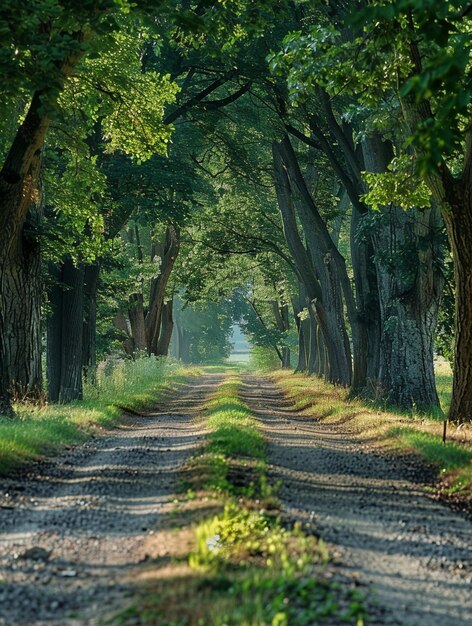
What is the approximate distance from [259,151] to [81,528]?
2563 centimetres

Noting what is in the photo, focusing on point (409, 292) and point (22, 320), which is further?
point (409, 292)

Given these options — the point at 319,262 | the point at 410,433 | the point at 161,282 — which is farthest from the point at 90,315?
the point at 161,282

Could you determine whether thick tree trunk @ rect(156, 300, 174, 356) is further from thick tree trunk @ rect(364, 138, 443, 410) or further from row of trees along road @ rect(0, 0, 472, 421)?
thick tree trunk @ rect(364, 138, 443, 410)

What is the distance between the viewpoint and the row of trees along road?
11344mm

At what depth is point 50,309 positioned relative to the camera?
2316cm

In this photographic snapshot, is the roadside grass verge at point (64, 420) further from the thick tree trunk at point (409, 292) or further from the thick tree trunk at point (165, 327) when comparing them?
the thick tree trunk at point (165, 327)

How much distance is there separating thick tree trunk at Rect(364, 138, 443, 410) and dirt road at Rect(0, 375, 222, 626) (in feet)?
22.2

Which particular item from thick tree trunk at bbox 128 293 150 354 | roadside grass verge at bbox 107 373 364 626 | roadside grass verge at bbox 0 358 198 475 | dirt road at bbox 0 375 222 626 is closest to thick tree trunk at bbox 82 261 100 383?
roadside grass verge at bbox 0 358 198 475

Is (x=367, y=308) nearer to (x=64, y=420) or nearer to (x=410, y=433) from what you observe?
(x=410, y=433)

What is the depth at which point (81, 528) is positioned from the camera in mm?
7613

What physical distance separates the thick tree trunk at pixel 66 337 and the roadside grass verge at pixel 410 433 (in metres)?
6.15

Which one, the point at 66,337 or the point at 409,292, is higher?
the point at 409,292

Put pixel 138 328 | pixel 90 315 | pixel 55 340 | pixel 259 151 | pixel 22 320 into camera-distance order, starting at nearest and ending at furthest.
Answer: pixel 22 320, pixel 55 340, pixel 90 315, pixel 259 151, pixel 138 328

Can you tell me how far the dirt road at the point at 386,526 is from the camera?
5523 mm
